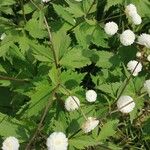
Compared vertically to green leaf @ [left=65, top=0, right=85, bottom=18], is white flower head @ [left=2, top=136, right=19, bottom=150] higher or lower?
lower

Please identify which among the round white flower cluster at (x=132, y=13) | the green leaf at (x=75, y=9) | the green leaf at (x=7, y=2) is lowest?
the round white flower cluster at (x=132, y=13)

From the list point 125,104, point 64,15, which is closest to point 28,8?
point 64,15

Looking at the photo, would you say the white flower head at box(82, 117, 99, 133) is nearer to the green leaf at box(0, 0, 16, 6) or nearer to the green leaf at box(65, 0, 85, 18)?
the green leaf at box(65, 0, 85, 18)

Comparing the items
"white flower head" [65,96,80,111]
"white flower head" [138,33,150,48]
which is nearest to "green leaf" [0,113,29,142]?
"white flower head" [65,96,80,111]

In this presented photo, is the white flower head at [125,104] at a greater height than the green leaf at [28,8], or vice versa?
the green leaf at [28,8]

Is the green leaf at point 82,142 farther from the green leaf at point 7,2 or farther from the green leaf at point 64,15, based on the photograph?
the green leaf at point 7,2

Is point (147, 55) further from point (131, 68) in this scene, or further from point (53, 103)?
point (53, 103)

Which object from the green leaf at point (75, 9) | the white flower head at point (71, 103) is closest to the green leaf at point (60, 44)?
the white flower head at point (71, 103)
